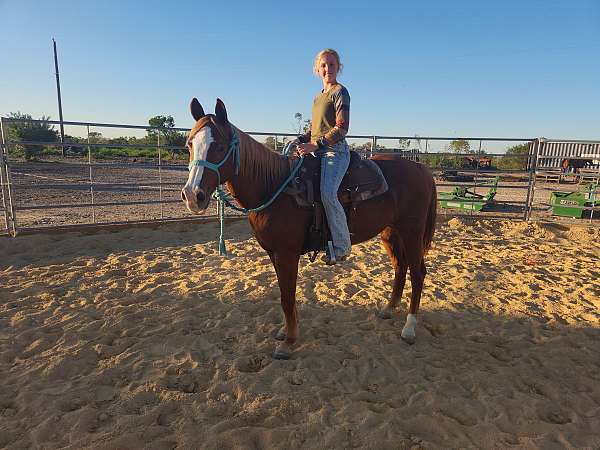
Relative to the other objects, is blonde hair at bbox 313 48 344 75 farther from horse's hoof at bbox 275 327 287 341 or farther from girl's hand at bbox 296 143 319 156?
horse's hoof at bbox 275 327 287 341

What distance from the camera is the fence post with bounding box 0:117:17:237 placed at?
19.6ft

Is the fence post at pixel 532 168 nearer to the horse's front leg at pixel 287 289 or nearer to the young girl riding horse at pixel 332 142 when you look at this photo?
the young girl riding horse at pixel 332 142

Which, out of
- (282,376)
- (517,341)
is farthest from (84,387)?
(517,341)

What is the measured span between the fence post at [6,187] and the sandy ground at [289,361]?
1007 mm

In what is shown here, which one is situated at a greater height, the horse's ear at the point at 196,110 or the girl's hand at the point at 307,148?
the horse's ear at the point at 196,110

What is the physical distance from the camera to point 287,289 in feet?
9.86

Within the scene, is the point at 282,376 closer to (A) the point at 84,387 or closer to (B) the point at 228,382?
(B) the point at 228,382

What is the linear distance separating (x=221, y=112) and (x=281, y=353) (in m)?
1.96

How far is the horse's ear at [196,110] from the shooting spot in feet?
7.91

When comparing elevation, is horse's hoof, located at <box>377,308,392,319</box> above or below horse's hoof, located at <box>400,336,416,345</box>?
above

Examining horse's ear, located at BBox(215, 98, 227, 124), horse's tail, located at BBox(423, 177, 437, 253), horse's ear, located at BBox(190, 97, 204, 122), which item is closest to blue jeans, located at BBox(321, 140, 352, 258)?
horse's ear, located at BBox(215, 98, 227, 124)

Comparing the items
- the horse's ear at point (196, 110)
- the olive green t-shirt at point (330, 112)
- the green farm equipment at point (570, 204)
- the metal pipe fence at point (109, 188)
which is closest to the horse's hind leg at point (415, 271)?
the olive green t-shirt at point (330, 112)

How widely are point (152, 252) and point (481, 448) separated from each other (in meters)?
5.11

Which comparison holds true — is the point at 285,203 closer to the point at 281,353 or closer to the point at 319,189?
the point at 319,189
